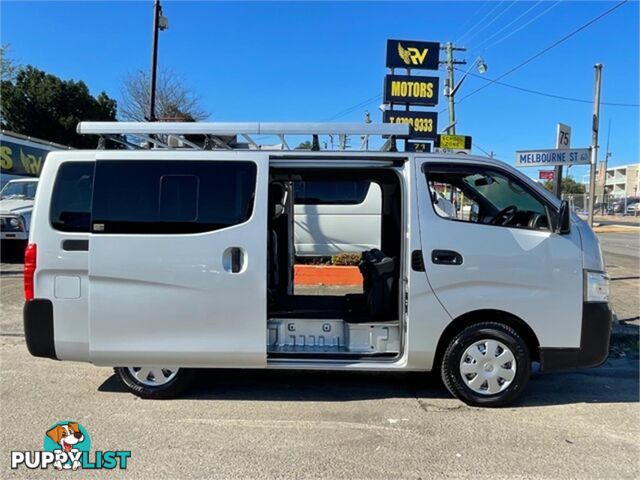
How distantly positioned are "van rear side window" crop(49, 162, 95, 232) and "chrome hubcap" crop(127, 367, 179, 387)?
4.25 feet

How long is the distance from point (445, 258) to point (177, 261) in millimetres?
2199

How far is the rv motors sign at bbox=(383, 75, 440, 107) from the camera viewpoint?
557 inches

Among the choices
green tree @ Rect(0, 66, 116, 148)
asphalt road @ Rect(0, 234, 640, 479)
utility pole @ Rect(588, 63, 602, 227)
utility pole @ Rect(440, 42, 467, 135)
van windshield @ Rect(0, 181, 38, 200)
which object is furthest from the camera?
green tree @ Rect(0, 66, 116, 148)

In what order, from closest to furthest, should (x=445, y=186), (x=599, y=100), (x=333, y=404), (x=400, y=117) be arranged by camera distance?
(x=333, y=404) → (x=445, y=186) → (x=599, y=100) → (x=400, y=117)

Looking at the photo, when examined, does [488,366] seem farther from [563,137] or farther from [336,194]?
[336,194]

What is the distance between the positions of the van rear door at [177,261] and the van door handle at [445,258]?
141 centimetres

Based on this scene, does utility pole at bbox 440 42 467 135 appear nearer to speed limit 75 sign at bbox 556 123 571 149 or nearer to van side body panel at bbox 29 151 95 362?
speed limit 75 sign at bbox 556 123 571 149

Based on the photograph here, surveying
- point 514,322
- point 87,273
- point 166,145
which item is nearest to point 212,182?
point 166,145

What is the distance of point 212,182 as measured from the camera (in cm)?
401

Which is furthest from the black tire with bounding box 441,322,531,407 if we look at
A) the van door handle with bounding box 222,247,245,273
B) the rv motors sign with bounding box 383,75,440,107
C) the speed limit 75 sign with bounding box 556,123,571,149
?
the rv motors sign with bounding box 383,75,440,107

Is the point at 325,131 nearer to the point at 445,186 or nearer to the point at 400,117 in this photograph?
the point at 445,186

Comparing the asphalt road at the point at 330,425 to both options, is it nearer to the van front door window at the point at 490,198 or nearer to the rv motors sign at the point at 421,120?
the van front door window at the point at 490,198

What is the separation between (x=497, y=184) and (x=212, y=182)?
8.46 feet

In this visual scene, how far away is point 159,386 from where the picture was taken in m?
4.19
